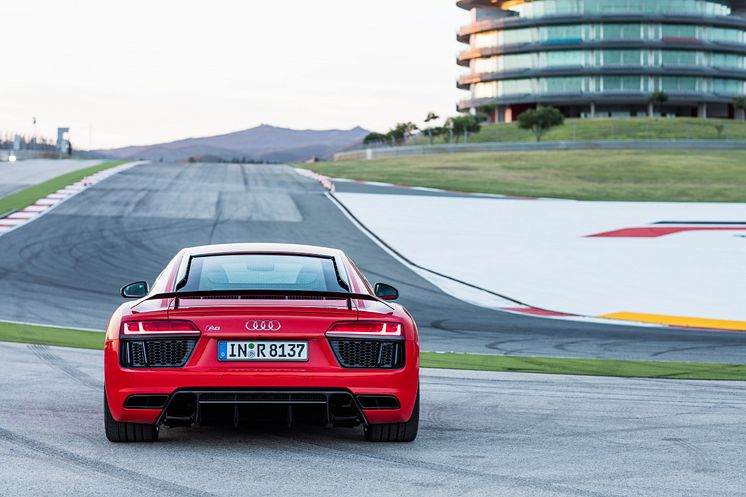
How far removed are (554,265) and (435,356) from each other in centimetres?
1312

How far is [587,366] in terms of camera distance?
1262 cm

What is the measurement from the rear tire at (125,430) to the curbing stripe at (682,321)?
13780 millimetres

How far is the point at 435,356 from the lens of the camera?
12922 millimetres

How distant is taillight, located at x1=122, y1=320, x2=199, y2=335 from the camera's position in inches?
262

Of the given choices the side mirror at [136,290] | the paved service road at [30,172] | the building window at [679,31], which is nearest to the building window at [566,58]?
the building window at [679,31]

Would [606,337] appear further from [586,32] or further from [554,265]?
[586,32]

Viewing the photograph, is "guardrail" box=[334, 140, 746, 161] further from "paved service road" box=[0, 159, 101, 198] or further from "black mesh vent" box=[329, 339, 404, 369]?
"black mesh vent" box=[329, 339, 404, 369]

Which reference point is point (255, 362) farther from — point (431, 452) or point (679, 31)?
point (679, 31)

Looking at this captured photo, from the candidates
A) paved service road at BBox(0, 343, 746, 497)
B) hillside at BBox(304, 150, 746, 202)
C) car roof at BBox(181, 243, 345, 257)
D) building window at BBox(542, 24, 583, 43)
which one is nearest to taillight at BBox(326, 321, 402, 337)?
paved service road at BBox(0, 343, 746, 497)

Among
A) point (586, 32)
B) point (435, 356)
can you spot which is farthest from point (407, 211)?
point (586, 32)

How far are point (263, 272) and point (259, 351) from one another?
4.73ft

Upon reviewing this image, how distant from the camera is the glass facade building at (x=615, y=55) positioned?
380 ft

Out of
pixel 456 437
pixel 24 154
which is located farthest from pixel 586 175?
pixel 456 437

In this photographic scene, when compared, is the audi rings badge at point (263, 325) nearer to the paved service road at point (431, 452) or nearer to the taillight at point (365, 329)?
the taillight at point (365, 329)
